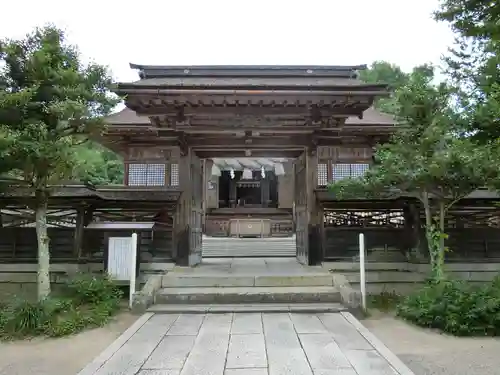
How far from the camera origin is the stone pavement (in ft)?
12.1

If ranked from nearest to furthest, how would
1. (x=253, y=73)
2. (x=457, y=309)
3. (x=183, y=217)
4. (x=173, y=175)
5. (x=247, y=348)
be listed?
1. (x=247, y=348)
2. (x=457, y=309)
3. (x=183, y=217)
4. (x=173, y=175)
5. (x=253, y=73)

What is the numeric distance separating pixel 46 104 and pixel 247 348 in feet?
15.6

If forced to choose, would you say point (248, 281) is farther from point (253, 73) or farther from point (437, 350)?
point (253, 73)

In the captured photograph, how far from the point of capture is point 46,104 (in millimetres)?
5805

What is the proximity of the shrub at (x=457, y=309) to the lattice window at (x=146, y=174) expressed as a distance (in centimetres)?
684

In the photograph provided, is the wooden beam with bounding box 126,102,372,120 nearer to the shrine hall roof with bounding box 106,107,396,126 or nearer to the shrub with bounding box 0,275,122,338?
the shrine hall roof with bounding box 106,107,396,126

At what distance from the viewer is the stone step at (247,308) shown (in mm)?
5934

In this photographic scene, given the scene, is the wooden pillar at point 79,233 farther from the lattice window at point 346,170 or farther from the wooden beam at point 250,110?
the lattice window at point 346,170

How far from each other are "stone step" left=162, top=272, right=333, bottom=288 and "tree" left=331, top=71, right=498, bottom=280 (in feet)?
5.61

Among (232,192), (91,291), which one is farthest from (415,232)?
(232,192)

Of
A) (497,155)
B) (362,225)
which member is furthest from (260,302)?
(497,155)

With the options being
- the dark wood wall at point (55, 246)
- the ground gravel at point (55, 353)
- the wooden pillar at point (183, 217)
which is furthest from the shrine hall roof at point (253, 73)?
the ground gravel at point (55, 353)

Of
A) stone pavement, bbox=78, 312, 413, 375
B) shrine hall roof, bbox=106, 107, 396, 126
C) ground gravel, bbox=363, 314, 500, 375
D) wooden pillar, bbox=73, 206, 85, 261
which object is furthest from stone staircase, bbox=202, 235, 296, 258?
stone pavement, bbox=78, 312, 413, 375

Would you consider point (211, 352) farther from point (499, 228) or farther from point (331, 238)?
point (499, 228)
